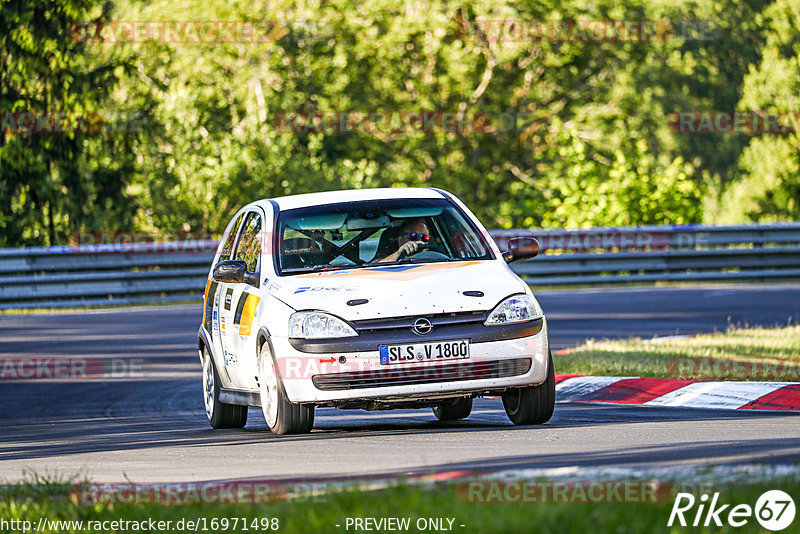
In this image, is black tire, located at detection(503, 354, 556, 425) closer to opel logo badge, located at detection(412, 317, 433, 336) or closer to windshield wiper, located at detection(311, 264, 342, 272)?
opel logo badge, located at detection(412, 317, 433, 336)

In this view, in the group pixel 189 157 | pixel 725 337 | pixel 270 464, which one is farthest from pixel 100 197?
pixel 270 464

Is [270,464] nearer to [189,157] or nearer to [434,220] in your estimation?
[434,220]

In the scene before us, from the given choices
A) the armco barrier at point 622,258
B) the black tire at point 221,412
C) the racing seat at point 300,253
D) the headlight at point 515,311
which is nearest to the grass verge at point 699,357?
the headlight at point 515,311

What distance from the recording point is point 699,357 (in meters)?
13.3

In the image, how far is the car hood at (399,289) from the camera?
8.85m

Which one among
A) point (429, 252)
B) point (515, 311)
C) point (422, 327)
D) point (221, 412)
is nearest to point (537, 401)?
point (515, 311)

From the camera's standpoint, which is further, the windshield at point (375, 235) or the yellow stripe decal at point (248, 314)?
the windshield at point (375, 235)

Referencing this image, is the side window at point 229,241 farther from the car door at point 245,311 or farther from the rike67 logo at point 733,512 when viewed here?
the rike67 logo at point 733,512

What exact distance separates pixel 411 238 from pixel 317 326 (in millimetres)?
1458

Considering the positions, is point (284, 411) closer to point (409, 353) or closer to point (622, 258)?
point (409, 353)

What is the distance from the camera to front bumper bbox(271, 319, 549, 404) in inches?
346

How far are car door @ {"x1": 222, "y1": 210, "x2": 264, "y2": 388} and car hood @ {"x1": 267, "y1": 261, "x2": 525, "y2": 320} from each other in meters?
0.40

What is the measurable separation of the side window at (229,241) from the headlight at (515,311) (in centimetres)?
300

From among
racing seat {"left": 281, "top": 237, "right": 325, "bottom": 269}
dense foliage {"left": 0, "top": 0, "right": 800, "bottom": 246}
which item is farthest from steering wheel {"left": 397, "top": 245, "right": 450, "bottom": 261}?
dense foliage {"left": 0, "top": 0, "right": 800, "bottom": 246}
